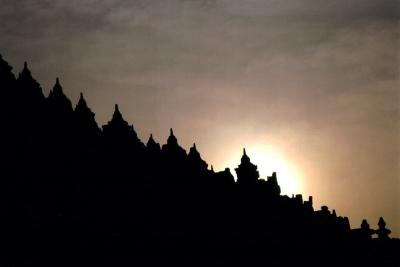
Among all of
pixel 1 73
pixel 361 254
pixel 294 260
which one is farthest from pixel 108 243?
pixel 361 254

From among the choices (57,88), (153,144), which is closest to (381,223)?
(153,144)

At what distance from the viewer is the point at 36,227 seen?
6.70m

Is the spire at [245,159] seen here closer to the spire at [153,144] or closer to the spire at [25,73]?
the spire at [153,144]

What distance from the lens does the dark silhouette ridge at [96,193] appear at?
691cm

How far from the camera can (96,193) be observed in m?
8.03

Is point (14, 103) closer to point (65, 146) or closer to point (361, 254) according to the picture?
point (65, 146)

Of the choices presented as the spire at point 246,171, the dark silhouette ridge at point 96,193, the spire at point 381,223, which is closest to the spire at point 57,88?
the dark silhouette ridge at point 96,193

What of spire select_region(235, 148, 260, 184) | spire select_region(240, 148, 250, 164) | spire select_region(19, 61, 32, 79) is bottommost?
spire select_region(235, 148, 260, 184)

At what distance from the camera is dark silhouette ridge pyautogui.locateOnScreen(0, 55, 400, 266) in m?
6.91

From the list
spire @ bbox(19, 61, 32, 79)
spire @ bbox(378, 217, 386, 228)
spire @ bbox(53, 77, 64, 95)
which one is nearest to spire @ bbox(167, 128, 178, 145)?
spire @ bbox(53, 77, 64, 95)

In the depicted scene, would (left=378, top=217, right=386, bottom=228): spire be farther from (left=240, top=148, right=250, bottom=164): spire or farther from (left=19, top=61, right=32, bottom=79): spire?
(left=19, top=61, right=32, bottom=79): spire

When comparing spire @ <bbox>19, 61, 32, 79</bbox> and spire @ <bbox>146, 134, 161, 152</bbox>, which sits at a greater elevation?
spire @ <bbox>19, 61, 32, 79</bbox>

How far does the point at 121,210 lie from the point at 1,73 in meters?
3.22

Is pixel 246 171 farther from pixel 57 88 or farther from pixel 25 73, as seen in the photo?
pixel 25 73
